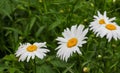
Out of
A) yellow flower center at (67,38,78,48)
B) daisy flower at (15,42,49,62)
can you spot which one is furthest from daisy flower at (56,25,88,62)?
daisy flower at (15,42,49,62)

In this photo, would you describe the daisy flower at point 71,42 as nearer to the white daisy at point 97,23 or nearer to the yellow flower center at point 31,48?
the white daisy at point 97,23

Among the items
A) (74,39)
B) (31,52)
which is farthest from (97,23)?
(31,52)

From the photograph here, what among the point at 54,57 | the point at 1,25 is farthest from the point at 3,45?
the point at 54,57

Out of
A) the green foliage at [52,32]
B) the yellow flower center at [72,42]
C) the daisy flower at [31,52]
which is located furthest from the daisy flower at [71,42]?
the green foliage at [52,32]

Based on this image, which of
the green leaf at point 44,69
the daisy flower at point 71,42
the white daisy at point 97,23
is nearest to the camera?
the daisy flower at point 71,42

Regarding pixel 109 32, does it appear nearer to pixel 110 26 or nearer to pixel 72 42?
pixel 110 26

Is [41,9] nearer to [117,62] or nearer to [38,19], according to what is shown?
[38,19]

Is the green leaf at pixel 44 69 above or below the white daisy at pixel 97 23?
below
